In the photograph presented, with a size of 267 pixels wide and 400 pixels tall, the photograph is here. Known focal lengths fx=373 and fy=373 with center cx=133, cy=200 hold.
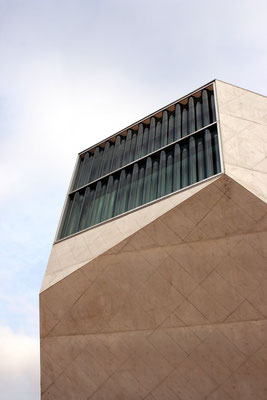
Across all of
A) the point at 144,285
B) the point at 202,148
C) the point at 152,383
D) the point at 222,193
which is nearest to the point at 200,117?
the point at 202,148

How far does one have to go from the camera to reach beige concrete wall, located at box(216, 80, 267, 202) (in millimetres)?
16094

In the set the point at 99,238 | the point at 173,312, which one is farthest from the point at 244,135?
the point at 173,312

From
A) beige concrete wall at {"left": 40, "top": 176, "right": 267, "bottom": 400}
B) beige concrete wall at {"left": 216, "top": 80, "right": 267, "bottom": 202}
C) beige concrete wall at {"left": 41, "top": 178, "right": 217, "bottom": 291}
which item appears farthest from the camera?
beige concrete wall at {"left": 41, "top": 178, "right": 217, "bottom": 291}

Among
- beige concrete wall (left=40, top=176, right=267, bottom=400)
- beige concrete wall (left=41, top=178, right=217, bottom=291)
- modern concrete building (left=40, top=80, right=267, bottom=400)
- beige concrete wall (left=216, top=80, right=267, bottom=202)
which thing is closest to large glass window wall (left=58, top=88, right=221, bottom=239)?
modern concrete building (left=40, top=80, right=267, bottom=400)

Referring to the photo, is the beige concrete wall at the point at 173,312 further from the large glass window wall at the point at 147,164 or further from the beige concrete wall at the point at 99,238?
the large glass window wall at the point at 147,164

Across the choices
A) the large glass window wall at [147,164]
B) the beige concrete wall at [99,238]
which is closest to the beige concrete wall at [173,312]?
the beige concrete wall at [99,238]

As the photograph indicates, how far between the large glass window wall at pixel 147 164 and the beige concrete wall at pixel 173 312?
286 cm

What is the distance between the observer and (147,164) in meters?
21.4

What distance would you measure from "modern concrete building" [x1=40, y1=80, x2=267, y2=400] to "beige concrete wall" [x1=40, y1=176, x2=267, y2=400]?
41 millimetres

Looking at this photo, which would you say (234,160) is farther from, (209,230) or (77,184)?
(77,184)

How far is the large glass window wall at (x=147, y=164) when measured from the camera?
62.3ft

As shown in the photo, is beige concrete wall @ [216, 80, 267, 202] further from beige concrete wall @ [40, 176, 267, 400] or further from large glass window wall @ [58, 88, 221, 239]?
beige concrete wall @ [40, 176, 267, 400]

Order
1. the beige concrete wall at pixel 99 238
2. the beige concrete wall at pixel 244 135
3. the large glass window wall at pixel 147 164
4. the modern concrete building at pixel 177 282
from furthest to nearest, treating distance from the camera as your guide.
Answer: the large glass window wall at pixel 147 164 → the beige concrete wall at pixel 99 238 → the beige concrete wall at pixel 244 135 → the modern concrete building at pixel 177 282

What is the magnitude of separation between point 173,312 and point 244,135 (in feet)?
29.4
